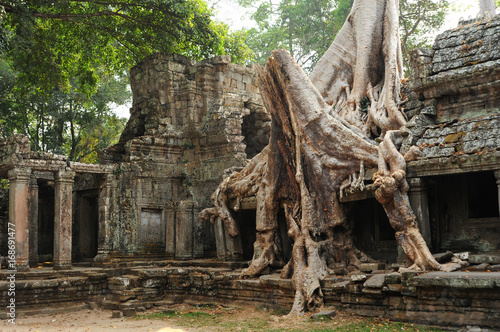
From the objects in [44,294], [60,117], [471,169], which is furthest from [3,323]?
[60,117]

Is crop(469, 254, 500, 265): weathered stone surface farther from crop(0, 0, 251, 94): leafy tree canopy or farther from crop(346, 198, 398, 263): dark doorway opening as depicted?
crop(0, 0, 251, 94): leafy tree canopy

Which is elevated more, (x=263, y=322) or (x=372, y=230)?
(x=372, y=230)

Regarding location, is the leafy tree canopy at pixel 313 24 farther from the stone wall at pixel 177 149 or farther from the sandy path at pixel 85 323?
the sandy path at pixel 85 323

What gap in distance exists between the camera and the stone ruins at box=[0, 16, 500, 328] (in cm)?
882

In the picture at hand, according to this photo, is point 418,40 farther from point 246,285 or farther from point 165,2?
point 246,285

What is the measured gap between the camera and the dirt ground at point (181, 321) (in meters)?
8.84

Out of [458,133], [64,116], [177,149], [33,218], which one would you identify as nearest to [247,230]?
[177,149]

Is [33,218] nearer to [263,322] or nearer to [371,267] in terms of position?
[263,322]

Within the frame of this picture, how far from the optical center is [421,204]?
9.48 metres

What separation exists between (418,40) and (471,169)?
594 inches

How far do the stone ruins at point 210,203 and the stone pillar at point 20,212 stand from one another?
2 centimetres

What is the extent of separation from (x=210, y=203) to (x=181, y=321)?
5.77 meters

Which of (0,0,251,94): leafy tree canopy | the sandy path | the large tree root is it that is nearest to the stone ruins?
the large tree root

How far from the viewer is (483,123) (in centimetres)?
918
